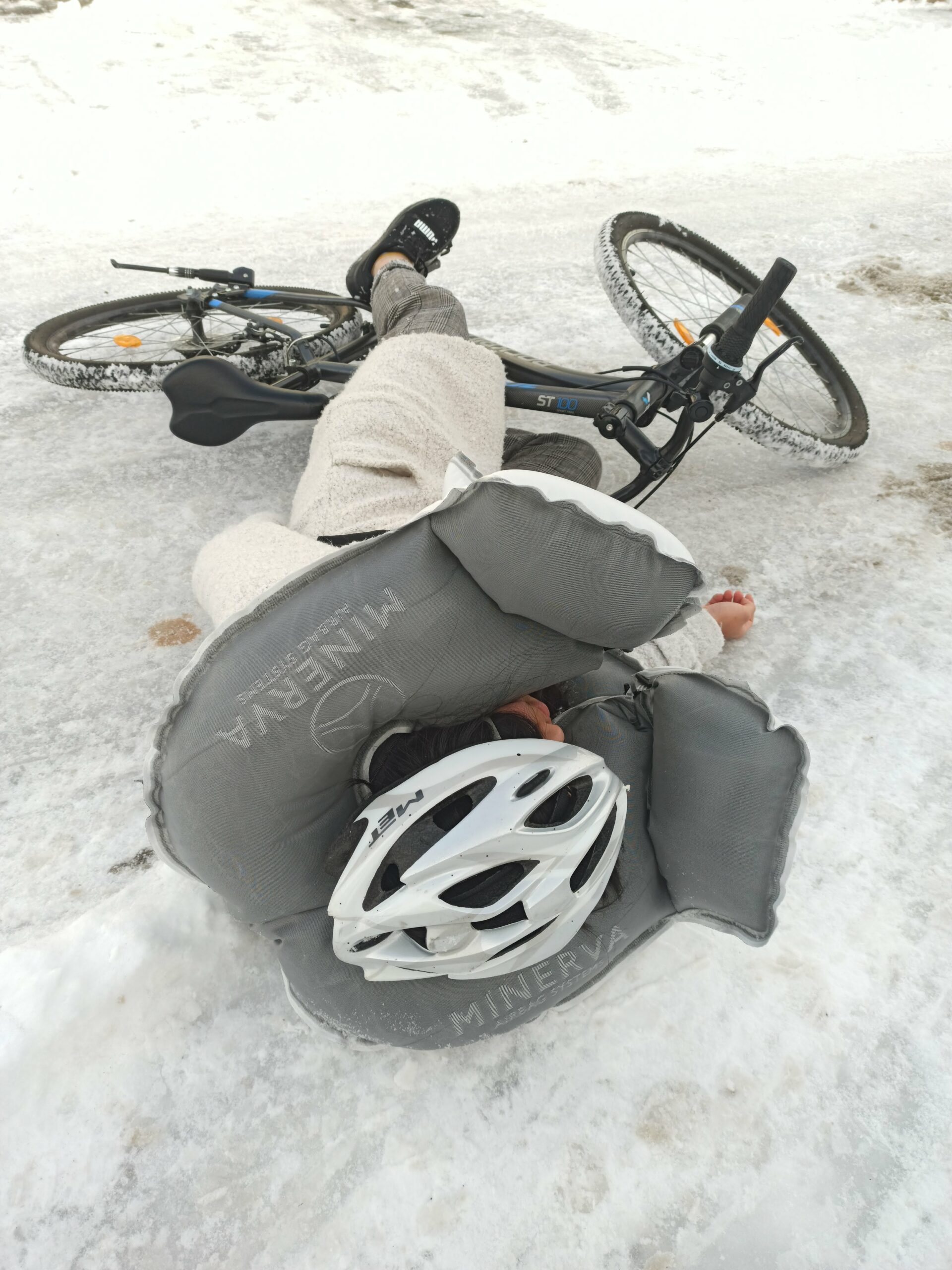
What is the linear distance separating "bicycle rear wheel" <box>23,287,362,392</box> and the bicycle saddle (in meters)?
0.39

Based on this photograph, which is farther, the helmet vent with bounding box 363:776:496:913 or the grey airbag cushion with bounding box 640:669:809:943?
the grey airbag cushion with bounding box 640:669:809:943

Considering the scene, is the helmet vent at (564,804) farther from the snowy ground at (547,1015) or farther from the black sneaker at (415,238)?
the black sneaker at (415,238)

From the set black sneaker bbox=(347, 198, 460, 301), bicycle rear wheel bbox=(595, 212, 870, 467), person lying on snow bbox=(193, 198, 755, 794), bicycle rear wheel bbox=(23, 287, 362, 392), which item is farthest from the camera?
black sneaker bbox=(347, 198, 460, 301)

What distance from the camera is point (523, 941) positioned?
1.17m

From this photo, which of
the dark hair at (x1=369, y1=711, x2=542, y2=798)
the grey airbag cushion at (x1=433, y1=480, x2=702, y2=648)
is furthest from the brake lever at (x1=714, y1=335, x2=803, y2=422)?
the dark hair at (x1=369, y1=711, x2=542, y2=798)

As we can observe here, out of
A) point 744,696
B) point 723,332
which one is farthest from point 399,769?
Result: point 723,332

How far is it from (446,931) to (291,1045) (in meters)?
0.50

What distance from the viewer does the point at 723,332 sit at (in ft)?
7.00

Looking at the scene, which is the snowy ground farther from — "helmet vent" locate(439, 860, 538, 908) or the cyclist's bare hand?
"helmet vent" locate(439, 860, 538, 908)

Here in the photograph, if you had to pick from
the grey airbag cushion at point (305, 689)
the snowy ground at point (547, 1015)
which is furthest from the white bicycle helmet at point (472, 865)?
the snowy ground at point (547, 1015)

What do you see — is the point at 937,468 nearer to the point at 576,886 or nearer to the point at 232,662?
the point at 576,886

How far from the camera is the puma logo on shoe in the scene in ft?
8.98

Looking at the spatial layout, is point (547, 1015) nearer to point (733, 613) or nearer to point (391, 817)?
point (391, 817)

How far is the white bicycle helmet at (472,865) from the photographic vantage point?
1087 mm
